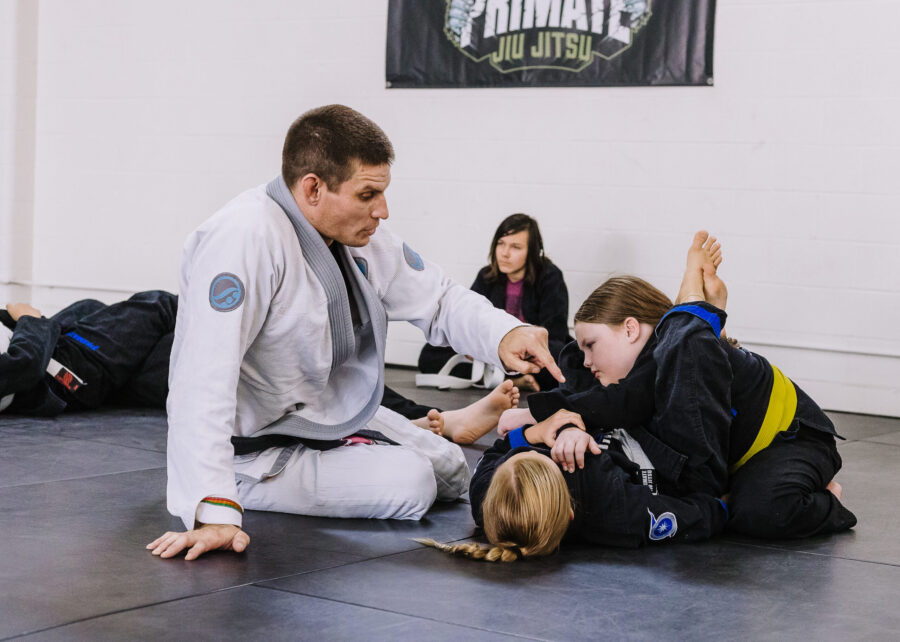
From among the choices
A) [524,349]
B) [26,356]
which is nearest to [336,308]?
[524,349]

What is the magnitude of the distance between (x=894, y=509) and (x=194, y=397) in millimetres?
1954

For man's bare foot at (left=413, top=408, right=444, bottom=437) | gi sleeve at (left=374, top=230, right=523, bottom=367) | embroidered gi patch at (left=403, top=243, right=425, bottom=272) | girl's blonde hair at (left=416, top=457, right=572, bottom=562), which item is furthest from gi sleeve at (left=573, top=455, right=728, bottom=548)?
man's bare foot at (left=413, top=408, right=444, bottom=437)

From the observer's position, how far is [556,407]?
2.55 m

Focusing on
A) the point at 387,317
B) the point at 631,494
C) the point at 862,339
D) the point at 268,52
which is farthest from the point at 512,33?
the point at 631,494

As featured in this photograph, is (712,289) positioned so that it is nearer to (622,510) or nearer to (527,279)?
(622,510)

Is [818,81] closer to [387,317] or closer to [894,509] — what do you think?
[894,509]

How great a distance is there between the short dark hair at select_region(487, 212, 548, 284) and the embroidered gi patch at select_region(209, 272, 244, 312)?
345 centimetres

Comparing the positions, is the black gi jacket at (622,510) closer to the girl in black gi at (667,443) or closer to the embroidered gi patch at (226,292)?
the girl in black gi at (667,443)

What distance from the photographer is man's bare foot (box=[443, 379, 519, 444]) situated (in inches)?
136

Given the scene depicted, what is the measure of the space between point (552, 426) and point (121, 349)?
236 cm

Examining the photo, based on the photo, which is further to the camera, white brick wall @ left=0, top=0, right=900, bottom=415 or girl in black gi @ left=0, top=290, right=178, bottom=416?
white brick wall @ left=0, top=0, right=900, bottom=415

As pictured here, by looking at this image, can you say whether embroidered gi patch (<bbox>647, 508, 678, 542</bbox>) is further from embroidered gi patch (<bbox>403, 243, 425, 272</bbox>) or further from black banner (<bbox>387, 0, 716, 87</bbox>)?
black banner (<bbox>387, 0, 716, 87</bbox>)

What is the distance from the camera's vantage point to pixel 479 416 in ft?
11.6

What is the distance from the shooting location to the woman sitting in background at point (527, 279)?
220 inches
